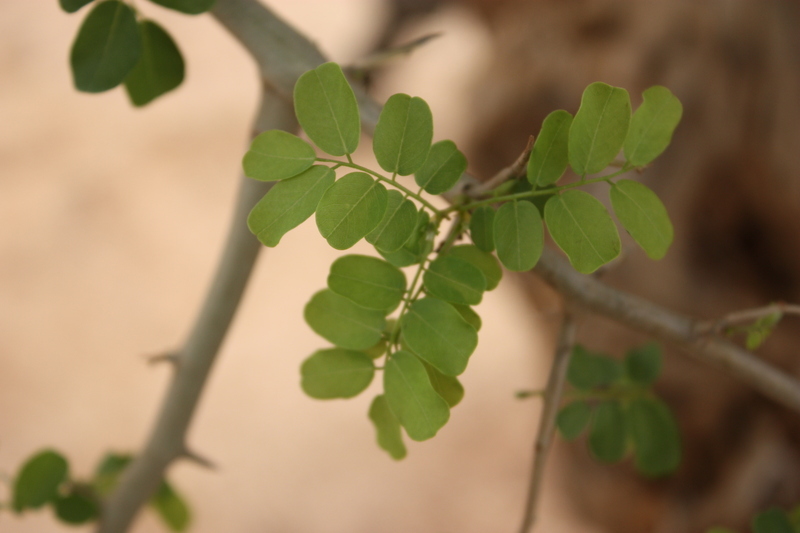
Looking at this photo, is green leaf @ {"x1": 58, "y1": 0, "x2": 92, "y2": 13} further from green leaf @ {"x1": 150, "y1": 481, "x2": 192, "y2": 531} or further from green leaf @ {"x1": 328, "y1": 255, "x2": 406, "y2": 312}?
green leaf @ {"x1": 150, "y1": 481, "x2": 192, "y2": 531}

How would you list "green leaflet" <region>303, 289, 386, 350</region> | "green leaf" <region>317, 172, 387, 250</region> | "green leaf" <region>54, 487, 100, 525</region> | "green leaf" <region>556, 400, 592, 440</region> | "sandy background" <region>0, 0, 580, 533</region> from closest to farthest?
"green leaf" <region>317, 172, 387, 250</region>, "green leaflet" <region>303, 289, 386, 350</region>, "green leaf" <region>556, 400, 592, 440</region>, "green leaf" <region>54, 487, 100, 525</region>, "sandy background" <region>0, 0, 580, 533</region>

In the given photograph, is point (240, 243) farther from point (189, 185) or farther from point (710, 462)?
point (189, 185)

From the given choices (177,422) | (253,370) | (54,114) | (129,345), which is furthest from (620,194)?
(54,114)

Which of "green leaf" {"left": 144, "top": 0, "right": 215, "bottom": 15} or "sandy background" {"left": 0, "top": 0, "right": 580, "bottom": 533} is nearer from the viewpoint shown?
"green leaf" {"left": 144, "top": 0, "right": 215, "bottom": 15}

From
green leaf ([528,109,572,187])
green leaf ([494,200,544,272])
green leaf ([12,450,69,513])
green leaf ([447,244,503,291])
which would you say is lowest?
green leaf ([12,450,69,513])

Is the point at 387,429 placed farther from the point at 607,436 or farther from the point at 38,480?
the point at 38,480

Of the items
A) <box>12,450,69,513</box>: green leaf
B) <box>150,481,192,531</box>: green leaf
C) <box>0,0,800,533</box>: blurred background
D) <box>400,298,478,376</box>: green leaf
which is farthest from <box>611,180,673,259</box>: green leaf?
<box>150,481,192,531</box>: green leaf

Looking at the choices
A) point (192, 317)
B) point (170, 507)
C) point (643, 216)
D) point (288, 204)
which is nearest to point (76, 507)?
point (170, 507)
